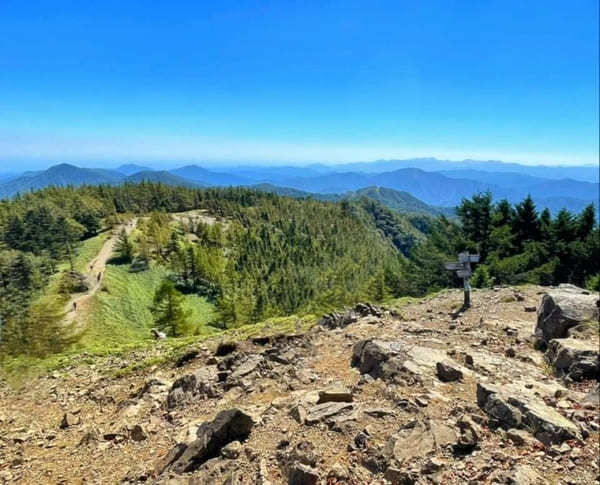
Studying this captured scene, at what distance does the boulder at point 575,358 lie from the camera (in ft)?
28.7

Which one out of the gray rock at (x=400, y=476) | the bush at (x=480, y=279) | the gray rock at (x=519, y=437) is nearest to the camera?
the gray rock at (x=400, y=476)

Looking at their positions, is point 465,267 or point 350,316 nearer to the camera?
point 350,316

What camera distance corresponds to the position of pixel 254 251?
9000cm

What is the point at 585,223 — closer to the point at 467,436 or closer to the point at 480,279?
the point at 480,279

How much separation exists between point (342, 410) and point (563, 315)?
780cm

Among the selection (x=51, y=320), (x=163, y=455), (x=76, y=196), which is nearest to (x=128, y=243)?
(x=76, y=196)

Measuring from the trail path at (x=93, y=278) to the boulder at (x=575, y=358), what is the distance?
48.0 metres

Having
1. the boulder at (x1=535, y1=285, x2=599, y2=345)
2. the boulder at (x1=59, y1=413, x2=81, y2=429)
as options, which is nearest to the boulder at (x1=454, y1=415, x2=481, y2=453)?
the boulder at (x1=535, y1=285, x2=599, y2=345)

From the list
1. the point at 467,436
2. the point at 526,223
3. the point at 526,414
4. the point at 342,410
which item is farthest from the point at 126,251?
the point at 526,414

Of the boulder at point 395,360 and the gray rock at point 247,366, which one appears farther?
the gray rock at point 247,366

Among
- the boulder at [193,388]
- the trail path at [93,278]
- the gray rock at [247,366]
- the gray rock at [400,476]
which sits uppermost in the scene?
the gray rock at [400,476]

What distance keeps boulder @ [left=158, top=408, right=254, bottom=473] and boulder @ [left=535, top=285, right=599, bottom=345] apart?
9020 mm

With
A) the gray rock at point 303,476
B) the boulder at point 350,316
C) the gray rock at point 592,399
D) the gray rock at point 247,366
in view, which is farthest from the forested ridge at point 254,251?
the gray rock at point 303,476

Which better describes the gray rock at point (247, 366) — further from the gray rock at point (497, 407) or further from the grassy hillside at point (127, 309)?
the grassy hillside at point (127, 309)
